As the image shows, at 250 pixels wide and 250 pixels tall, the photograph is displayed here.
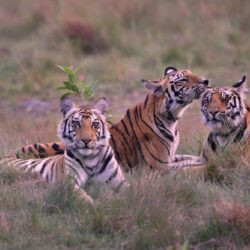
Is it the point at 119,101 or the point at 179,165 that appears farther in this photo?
the point at 119,101

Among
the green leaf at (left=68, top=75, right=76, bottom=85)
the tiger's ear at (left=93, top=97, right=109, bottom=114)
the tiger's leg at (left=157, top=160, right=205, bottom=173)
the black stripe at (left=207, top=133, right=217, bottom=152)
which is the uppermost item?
the green leaf at (left=68, top=75, right=76, bottom=85)

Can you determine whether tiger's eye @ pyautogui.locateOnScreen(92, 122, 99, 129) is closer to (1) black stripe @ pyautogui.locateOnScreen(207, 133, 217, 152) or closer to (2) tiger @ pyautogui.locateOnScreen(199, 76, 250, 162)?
(2) tiger @ pyautogui.locateOnScreen(199, 76, 250, 162)

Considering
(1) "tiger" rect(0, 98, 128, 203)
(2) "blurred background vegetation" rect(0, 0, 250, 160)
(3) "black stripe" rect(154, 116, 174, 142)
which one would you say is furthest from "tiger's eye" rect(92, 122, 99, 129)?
(2) "blurred background vegetation" rect(0, 0, 250, 160)

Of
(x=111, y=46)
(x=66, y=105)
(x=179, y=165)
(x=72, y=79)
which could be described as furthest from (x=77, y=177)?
(x=111, y=46)

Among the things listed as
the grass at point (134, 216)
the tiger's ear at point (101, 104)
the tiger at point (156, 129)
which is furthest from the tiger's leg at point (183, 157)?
the grass at point (134, 216)

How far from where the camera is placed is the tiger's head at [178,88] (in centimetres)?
→ 783

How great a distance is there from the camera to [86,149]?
696 centimetres

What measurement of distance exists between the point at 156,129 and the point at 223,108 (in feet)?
2.45

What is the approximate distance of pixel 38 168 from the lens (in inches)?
293

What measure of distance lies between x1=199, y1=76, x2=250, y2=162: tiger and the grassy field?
0.41 metres

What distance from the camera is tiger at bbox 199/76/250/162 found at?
7.49m

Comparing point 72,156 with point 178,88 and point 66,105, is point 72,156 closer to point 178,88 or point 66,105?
point 66,105

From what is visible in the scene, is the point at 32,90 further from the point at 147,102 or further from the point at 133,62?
the point at 147,102

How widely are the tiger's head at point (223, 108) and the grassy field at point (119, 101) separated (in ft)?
1.38
